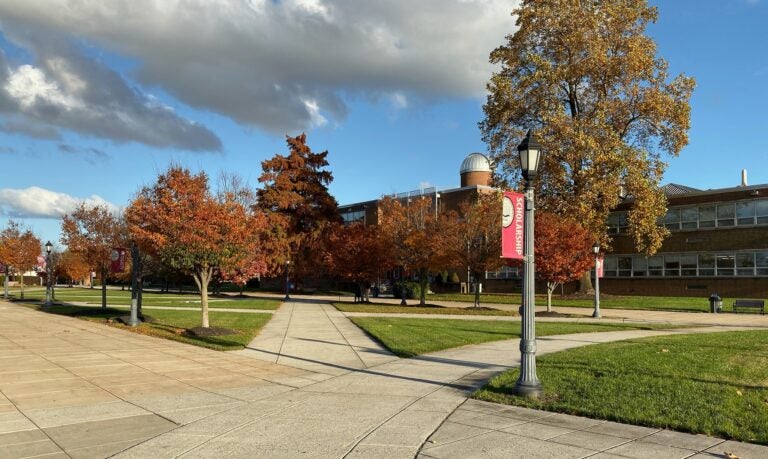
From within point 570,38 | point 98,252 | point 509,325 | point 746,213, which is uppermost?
point 570,38

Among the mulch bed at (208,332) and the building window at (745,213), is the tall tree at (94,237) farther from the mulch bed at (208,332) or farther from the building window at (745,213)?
the building window at (745,213)

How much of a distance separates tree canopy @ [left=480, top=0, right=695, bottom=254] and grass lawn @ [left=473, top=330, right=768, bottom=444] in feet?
Answer: 54.4

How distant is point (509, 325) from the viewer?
20297 millimetres

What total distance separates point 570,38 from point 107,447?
92.6 feet

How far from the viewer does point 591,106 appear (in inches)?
1241

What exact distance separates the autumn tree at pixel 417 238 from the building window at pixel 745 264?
925 inches

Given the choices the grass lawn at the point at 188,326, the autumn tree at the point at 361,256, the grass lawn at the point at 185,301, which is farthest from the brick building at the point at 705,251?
the grass lawn at the point at 188,326

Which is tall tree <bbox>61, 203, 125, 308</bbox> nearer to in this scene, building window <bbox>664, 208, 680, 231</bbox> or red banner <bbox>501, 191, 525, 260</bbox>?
red banner <bbox>501, 191, 525, 260</bbox>

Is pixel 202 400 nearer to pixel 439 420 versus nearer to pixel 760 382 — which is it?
pixel 439 420

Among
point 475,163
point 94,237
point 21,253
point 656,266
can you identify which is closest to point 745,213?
point 656,266

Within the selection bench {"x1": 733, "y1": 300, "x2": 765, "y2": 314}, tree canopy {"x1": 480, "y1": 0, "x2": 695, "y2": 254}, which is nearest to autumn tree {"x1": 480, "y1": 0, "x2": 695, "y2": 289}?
tree canopy {"x1": 480, "y1": 0, "x2": 695, "y2": 254}

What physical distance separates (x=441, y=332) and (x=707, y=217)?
3398 centimetres

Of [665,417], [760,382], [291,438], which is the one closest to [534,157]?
[665,417]

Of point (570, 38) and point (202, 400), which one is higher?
point (570, 38)
